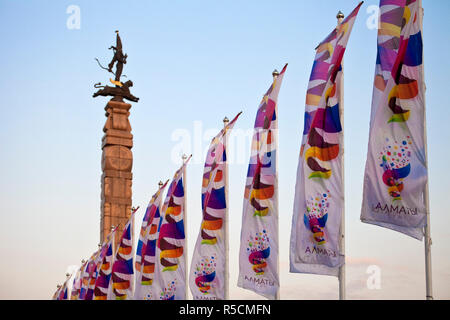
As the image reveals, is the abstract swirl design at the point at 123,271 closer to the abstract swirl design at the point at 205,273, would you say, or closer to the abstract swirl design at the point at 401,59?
the abstract swirl design at the point at 205,273

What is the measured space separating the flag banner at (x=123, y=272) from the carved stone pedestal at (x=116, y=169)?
11992 millimetres

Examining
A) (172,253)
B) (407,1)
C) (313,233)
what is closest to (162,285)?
(172,253)

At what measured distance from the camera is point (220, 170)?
23.6 m

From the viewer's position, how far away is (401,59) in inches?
569

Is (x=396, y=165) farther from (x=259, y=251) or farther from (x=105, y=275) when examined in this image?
(x=105, y=275)

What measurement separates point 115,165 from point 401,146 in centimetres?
3469

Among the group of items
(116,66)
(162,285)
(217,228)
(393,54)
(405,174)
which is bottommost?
(162,285)

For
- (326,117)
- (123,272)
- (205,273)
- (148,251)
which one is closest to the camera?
(326,117)

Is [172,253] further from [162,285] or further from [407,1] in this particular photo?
[407,1]

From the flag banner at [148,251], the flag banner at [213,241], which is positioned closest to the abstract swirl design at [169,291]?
the flag banner at [148,251]

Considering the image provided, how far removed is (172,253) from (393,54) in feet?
45.8

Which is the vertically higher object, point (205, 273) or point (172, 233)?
point (172, 233)

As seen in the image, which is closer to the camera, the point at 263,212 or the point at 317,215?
the point at 317,215

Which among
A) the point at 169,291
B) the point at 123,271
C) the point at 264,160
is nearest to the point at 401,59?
the point at 264,160
